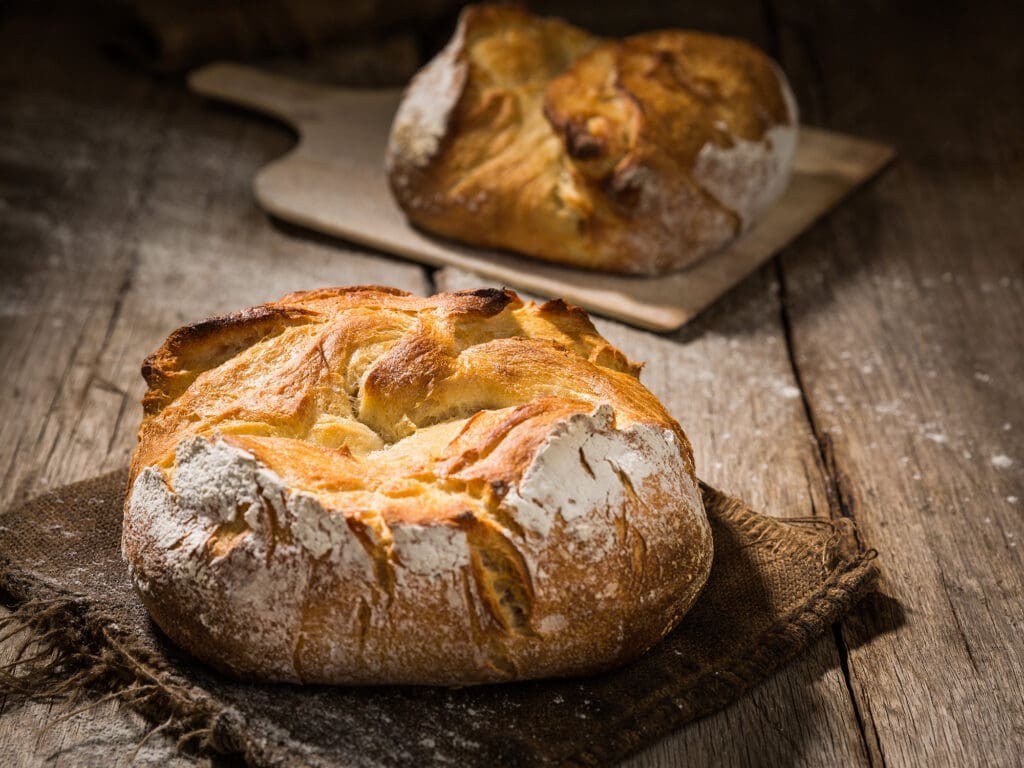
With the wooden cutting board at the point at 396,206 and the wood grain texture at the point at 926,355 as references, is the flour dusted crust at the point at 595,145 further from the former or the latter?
the wood grain texture at the point at 926,355

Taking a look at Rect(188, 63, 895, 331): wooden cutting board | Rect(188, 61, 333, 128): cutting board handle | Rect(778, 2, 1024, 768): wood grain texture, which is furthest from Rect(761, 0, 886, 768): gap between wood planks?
Rect(188, 61, 333, 128): cutting board handle

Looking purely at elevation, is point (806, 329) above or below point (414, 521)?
below

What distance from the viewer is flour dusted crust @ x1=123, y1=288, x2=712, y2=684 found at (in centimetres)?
163

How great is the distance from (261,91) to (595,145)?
1.42 meters

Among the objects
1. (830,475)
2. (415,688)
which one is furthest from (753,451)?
(415,688)

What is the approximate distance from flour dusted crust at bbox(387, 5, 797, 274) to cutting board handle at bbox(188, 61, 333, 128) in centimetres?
68

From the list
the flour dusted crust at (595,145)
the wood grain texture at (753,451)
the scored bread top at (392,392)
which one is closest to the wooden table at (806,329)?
the wood grain texture at (753,451)

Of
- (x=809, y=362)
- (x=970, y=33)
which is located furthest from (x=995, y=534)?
(x=970, y=33)

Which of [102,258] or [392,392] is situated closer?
[392,392]

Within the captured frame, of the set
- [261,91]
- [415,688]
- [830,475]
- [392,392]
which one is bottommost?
[261,91]

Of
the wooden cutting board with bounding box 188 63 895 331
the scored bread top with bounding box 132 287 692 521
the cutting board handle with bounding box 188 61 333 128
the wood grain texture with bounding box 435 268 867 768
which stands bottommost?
the cutting board handle with bounding box 188 61 333 128

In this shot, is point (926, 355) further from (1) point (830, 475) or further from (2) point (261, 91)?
(2) point (261, 91)

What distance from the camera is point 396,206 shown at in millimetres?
3312

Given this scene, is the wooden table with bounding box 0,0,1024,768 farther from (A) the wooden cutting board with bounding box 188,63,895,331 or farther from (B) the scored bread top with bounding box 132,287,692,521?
(B) the scored bread top with bounding box 132,287,692,521
